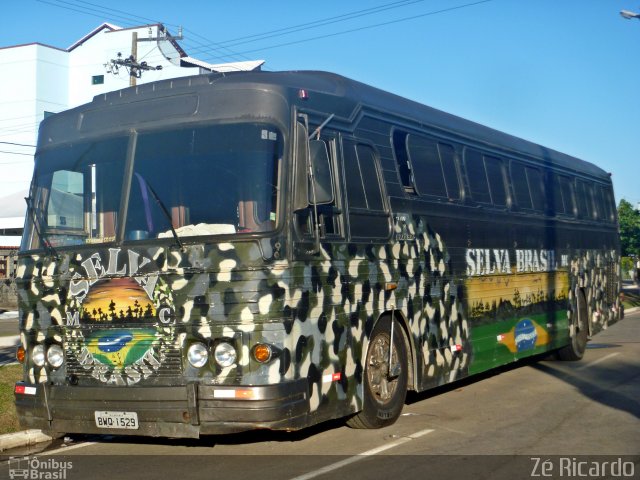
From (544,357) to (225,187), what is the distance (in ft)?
34.4

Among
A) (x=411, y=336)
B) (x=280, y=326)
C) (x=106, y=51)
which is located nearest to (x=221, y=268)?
(x=280, y=326)

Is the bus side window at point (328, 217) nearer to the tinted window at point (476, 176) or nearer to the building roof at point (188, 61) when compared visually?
the tinted window at point (476, 176)

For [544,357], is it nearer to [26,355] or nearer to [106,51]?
[26,355]

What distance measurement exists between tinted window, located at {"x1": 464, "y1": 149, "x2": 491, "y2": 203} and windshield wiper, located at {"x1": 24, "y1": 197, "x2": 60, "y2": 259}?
5913mm

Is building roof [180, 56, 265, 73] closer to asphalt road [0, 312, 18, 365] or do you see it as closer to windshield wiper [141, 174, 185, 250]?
asphalt road [0, 312, 18, 365]

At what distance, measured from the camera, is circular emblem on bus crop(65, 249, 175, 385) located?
785 centimetres

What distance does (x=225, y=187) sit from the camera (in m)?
7.86

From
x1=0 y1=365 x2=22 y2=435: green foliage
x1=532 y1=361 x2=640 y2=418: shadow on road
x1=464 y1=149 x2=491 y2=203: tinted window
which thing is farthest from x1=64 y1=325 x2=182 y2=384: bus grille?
x1=464 y1=149 x2=491 y2=203: tinted window

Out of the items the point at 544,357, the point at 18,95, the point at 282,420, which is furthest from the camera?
the point at 18,95

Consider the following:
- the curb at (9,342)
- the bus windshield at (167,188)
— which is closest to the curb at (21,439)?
the bus windshield at (167,188)

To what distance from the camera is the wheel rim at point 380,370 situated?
9.34 meters

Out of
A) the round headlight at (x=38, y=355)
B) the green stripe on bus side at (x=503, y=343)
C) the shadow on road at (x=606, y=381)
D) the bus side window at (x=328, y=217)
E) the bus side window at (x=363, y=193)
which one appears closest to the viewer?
the bus side window at (x=328, y=217)

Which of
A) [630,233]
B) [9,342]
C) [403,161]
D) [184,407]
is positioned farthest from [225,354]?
[630,233]

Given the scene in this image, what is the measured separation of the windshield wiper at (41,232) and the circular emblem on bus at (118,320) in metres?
0.41
